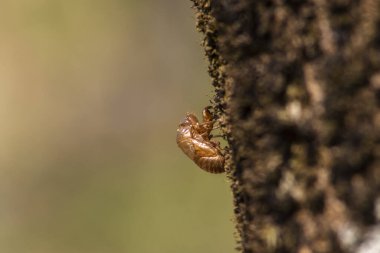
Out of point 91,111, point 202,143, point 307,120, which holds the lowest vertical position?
point 307,120

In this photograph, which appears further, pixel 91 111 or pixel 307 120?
pixel 91 111

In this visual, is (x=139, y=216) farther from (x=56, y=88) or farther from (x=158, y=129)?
(x=56, y=88)

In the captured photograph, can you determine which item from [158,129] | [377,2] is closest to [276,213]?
[377,2]

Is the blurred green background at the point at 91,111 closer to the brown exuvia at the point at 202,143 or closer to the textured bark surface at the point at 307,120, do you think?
the brown exuvia at the point at 202,143

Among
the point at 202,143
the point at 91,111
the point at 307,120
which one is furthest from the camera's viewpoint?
the point at 91,111

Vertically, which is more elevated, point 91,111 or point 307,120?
point 91,111

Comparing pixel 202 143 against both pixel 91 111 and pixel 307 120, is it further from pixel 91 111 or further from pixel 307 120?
pixel 91 111

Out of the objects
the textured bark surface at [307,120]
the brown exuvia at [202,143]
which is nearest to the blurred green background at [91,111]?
the brown exuvia at [202,143]

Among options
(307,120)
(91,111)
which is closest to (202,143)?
(307,120)
